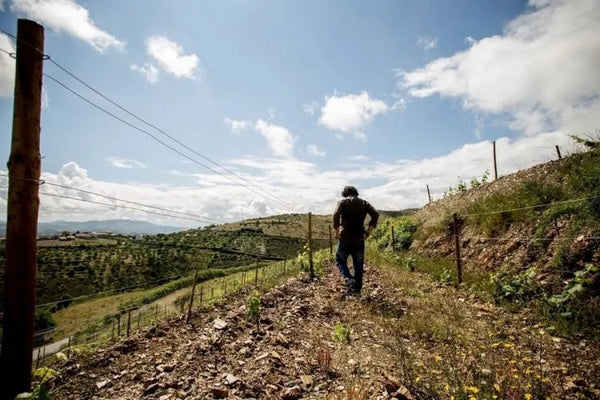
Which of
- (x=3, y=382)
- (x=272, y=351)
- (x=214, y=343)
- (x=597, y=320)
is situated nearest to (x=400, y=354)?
(x=272, y=351)

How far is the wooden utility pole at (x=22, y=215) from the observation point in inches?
138

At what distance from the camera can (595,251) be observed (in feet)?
20.8

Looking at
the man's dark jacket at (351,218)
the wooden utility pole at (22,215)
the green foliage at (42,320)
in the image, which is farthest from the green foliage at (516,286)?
the green foliage at (42,320)

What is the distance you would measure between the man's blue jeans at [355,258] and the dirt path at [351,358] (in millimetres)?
804

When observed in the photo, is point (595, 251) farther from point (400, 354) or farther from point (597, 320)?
point (400, 354)

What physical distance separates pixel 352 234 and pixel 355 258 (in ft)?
2.03

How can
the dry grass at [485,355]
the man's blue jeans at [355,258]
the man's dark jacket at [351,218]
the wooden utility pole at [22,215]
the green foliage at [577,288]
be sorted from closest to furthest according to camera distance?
the dry grass at [485,355], the wooden utility pole at [22,215], the green foliage at [577,288], the man's blue jeans at [355,258], the man's dark jacket at [351,218]

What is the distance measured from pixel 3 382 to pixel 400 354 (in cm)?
495

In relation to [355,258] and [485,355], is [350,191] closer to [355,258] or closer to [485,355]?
[355,258]

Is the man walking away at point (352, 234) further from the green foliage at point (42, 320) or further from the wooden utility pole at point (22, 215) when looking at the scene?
the green foliage at point (42, 320)

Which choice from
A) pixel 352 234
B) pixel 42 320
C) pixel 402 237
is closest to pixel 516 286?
pixel 352 234

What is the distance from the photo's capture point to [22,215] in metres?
3.59

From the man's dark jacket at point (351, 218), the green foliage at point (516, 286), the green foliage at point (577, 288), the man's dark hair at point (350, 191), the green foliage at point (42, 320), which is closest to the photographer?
the green foliage at point (577, 288)

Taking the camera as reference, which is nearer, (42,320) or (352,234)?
(352,234)
